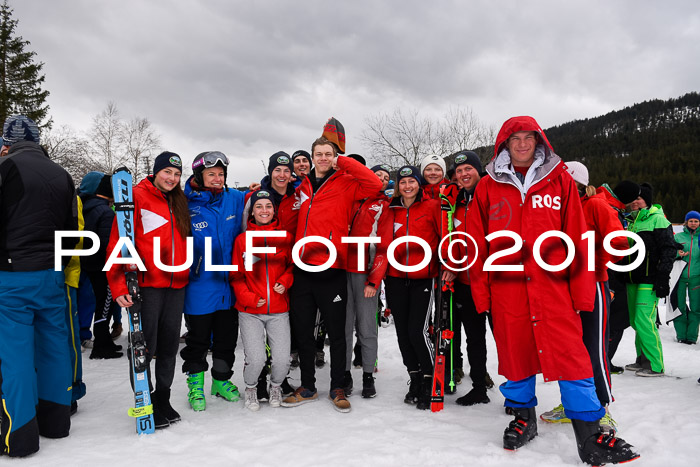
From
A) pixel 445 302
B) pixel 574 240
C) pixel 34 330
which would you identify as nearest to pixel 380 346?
pixel 445 302

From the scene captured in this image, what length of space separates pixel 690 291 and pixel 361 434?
690 centimetres

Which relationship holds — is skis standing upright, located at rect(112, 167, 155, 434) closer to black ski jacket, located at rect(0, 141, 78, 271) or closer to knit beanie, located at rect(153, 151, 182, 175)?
knit beanie, located at rect(153, 151, 182, 175)

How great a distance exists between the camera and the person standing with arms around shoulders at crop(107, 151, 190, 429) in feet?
11.4

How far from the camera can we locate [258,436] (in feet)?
10.8

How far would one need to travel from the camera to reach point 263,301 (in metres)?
3.79

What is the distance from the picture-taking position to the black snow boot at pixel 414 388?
4.00 metres

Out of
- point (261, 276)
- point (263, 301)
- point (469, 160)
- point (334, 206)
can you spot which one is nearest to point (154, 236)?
point (261, 276)

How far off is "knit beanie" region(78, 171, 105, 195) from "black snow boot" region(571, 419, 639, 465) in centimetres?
584

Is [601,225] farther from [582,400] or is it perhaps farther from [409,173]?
[409,173]

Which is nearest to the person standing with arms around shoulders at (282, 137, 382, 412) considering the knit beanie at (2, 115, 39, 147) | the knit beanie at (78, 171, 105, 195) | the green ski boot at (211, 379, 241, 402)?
the green ski boot at (211, 379, 241, 402)

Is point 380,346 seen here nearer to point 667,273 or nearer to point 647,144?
point 667,273

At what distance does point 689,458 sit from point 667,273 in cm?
291

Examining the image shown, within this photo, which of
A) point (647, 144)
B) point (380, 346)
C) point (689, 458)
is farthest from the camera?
point (647, 144)

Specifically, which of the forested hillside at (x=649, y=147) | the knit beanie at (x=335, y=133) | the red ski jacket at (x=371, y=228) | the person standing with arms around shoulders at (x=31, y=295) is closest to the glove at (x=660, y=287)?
the red ski jacket at (x=371, y=228)
